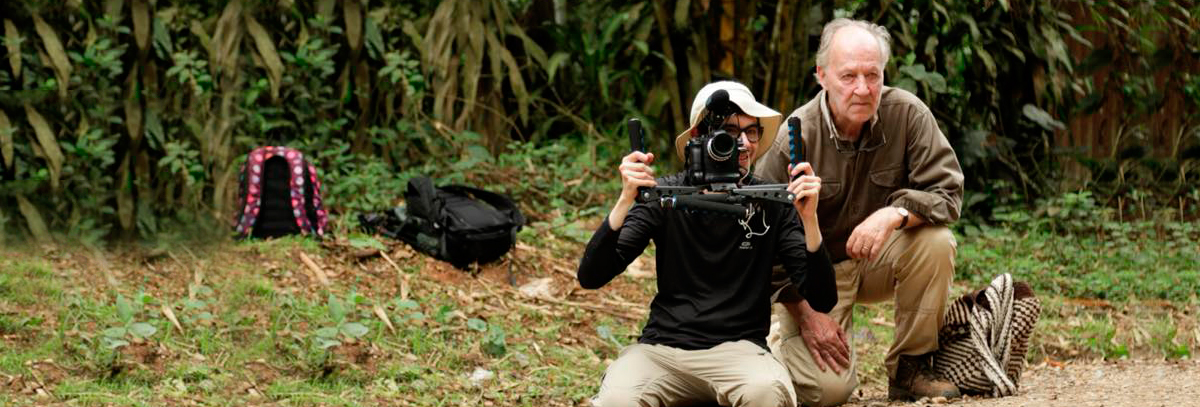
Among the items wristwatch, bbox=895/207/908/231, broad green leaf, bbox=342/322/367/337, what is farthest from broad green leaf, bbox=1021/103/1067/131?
broad green leaf, bbox=342/322/367/337

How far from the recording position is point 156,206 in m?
6.08

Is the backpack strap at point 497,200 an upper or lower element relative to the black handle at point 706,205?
lower

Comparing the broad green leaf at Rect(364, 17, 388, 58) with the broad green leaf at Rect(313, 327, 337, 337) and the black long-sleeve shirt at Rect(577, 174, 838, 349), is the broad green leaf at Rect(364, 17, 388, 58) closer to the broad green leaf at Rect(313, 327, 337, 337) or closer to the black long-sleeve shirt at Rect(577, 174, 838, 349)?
the broad green leaf at Rect(313, 327, 337, 337)

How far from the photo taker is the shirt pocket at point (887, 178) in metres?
4.13

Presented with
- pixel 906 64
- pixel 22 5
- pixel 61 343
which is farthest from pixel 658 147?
pixel 61 343

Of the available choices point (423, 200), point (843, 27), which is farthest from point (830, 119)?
point (423, 200)

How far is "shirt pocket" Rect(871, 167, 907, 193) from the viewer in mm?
4129

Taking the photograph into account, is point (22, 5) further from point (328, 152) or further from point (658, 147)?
point (658, 147)

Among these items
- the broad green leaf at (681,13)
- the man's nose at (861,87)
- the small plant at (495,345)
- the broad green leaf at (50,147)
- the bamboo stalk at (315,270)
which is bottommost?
the small plant at (495,345)

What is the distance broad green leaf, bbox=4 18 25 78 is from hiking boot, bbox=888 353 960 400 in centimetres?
424

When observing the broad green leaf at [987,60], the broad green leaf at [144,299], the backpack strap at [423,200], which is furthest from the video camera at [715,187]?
the broad green leaf at [987,60]

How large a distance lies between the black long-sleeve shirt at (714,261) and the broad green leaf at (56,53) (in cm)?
360

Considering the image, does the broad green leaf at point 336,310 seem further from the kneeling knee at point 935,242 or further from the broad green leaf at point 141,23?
the kneeling knee at point 935,242

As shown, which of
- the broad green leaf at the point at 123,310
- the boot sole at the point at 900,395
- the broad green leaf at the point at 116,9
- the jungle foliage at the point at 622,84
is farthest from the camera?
the jungle foliage at the point at 622,84
